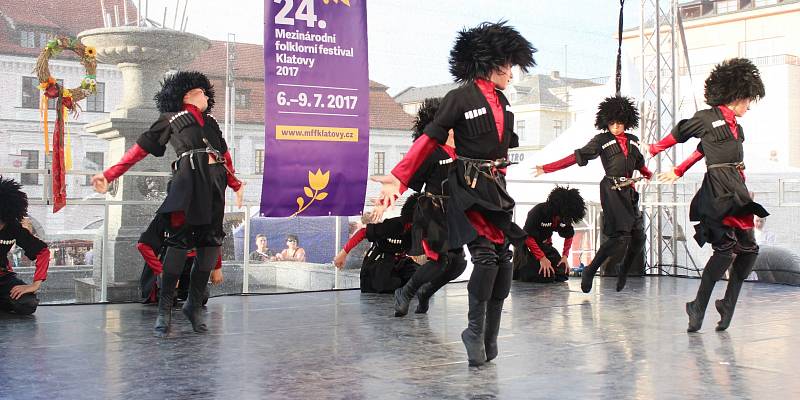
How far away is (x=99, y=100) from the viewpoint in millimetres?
9391

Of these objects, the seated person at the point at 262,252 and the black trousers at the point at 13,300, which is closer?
the black trousers at the point at 13,300

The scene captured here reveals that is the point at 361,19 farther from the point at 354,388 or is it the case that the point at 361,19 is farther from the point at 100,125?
the point at 354,388

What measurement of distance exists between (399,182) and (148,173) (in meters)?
3.61

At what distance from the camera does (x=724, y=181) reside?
529 centimetres

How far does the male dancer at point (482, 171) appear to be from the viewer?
417 centimetres

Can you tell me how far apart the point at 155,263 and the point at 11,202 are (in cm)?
103

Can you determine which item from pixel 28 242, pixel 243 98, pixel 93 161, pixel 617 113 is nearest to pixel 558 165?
pixel 617 113

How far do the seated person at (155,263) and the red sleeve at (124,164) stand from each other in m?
0.76

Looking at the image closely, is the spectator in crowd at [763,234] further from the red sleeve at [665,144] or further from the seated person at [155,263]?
the seated person at [155,263]

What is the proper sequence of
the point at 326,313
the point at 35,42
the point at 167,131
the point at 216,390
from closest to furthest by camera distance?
the point at 216,390 < the point at 167,131 < the point at 326,313 < the point at 35,42

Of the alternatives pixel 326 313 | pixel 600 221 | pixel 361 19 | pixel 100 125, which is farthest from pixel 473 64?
pixel 600 221

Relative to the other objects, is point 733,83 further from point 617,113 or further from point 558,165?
point 617,113

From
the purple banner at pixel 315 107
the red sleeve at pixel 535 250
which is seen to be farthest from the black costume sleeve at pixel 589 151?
the purple banner at pixel 315 107

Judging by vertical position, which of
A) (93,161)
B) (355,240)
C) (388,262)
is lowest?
(388,262)
